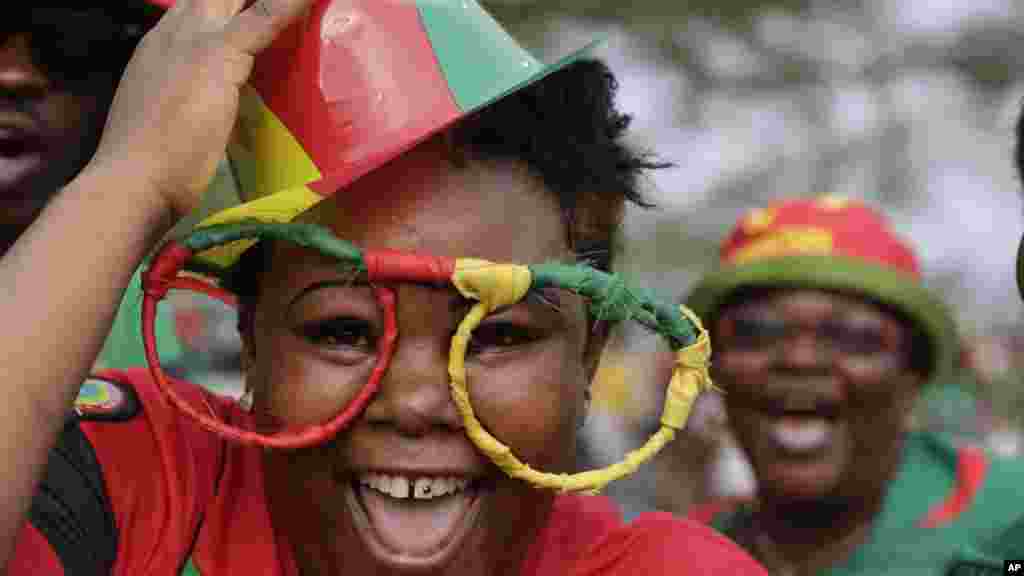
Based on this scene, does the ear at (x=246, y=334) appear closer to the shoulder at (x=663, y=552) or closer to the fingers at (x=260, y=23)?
the fingers at (x=260, y=23)

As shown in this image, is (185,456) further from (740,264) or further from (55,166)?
(740,264)

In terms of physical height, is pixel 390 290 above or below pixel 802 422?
above

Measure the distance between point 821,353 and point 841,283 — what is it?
8.9 inches

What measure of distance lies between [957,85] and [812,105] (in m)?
1.46

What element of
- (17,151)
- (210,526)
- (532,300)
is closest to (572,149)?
(532,300)

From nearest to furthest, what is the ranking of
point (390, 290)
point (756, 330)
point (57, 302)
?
point (57, 302) → point (390, 290) → point (756, 330)

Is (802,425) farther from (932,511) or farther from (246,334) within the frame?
(246,334)

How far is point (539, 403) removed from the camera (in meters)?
2.79

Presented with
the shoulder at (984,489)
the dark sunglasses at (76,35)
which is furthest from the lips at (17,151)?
the shoulder at (984,489)

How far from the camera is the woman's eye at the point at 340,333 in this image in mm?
2711

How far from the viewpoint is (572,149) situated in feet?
9.59

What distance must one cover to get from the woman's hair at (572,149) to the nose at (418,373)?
10.5 inches

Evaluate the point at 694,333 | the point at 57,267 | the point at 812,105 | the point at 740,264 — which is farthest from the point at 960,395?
the point at 57,267

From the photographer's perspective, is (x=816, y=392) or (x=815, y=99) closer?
(x=816, y=392)
